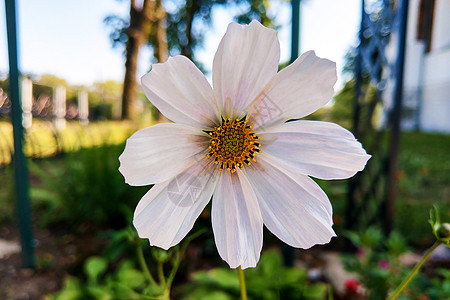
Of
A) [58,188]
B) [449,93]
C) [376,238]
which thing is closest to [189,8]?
[449,93]

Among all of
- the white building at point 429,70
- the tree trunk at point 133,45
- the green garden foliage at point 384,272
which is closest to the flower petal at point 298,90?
the green garden foliage at point 384,272

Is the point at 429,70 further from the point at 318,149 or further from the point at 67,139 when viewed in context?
the point at 318,149

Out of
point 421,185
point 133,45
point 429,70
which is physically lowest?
point 421,185

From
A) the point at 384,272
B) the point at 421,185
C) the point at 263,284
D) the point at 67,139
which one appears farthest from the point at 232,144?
the point at 421,185

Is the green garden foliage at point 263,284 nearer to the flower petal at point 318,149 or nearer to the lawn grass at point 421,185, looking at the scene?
the lawn grass at point 421,185

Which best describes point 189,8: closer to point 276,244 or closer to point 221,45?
point 276,244
